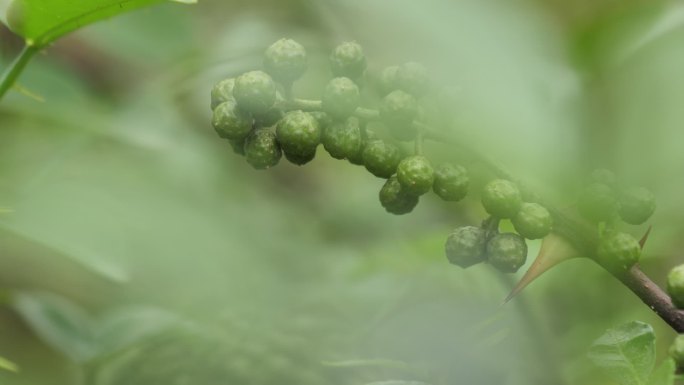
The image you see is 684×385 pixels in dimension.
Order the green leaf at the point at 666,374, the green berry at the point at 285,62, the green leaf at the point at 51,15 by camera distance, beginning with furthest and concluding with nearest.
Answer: the green leaf at the point at 51,15 → the green berry at the point at 285,62 → the green leaf at the point at 666,374

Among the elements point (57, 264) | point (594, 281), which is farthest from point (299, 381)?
point (57, 264)

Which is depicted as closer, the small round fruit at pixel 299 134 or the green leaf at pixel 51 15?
the small round fruit at pixel 299 134

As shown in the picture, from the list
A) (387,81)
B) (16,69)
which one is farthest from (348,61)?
(16,69)

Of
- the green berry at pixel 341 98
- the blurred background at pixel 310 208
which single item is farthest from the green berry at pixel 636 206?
the green berry at pixel 341 98

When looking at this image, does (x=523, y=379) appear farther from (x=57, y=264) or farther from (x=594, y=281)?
(x=57, y=264)

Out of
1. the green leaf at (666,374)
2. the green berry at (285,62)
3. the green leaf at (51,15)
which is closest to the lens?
the green leaf at (666,374)

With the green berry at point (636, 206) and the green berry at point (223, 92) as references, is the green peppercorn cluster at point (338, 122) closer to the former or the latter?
the green berry at point (223, 92)
